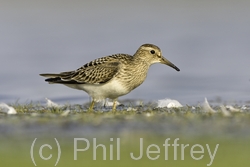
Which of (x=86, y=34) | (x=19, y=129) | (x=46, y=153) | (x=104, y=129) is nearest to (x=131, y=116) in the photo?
(x=104, y=129)

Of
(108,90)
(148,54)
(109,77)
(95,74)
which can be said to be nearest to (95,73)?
(95,74)

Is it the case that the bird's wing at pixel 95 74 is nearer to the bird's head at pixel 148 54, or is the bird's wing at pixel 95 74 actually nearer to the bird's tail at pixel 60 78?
the bird's tail at pixel 60 78

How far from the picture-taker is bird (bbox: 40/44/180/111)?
51.5 ft

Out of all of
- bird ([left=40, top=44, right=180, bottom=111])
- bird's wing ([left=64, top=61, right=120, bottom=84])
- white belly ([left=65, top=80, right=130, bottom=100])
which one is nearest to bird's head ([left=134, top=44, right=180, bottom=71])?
bird ([left=40, top=44, right=180, bottom=111])

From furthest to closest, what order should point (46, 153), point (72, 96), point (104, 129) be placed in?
point (72, 96)
point (104, 129)
point (46, 153)

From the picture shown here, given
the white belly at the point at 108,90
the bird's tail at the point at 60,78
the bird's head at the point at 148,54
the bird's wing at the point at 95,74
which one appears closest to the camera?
the white belly at the point at 108,90

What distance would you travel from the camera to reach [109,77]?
15.7m

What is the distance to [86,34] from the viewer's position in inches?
1293

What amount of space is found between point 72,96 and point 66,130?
728 centimetres

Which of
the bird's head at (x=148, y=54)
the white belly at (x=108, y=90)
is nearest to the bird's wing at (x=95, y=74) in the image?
the white belly at (x=108, y=90)

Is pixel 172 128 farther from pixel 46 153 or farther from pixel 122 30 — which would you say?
pixel 122 30

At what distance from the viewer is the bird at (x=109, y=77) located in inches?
618

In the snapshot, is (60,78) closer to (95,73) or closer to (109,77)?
(95,73)

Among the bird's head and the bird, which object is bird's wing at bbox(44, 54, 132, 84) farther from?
the bird's head
